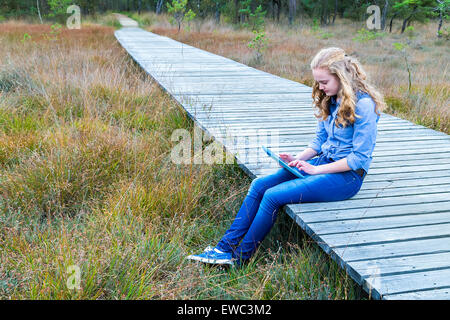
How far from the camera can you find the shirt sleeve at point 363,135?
2496mm

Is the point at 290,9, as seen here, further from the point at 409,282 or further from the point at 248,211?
the point at 409,282

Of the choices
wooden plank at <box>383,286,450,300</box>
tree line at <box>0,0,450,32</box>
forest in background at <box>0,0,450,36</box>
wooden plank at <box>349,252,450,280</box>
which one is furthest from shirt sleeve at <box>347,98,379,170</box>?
tree line at <box>0,0,450,32</box>

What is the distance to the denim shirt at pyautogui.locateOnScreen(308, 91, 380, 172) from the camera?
8.20 feet

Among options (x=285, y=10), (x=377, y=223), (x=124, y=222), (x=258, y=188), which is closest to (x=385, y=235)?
(x=377, y=223)

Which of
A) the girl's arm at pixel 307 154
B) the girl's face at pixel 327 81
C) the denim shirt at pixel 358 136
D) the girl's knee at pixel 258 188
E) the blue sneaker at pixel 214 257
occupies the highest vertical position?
the girl's face at pixel 327 81

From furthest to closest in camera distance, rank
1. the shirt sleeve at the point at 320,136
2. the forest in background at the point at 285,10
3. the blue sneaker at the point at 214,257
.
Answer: the forest in background at the point at 285,10
the shirt sleeve at the point at 320,136
the blue sneaker at the point at 214,257

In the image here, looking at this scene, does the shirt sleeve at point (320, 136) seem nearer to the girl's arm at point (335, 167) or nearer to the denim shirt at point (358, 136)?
the denim shirt at point (358, 136)

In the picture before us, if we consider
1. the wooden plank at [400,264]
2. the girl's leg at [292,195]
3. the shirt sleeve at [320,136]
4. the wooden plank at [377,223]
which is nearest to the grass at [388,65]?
the shirt sleeve at [320,136]

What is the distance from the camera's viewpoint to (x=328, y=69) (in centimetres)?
255

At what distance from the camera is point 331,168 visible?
2.57 metres

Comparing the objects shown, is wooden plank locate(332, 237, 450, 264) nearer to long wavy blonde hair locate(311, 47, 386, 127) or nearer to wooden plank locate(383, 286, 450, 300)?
wooden plank locate(383, 286, 450, 300)
